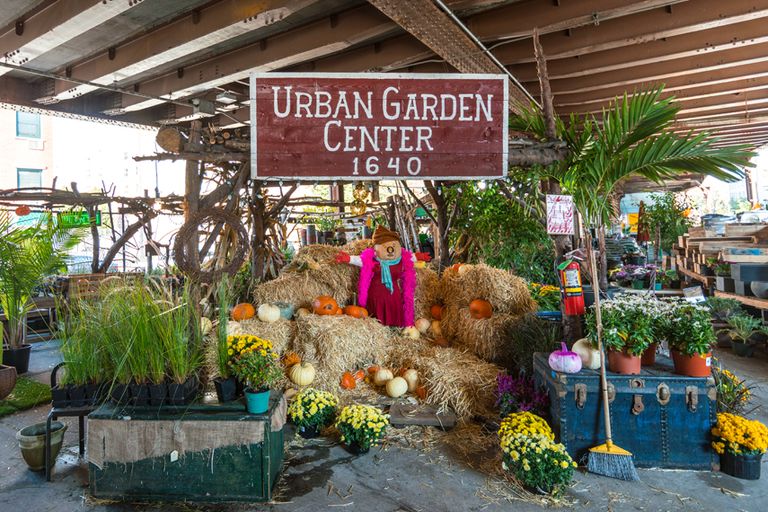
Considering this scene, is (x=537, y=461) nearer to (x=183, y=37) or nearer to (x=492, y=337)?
(x=492, y=337)

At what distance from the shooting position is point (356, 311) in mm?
5891

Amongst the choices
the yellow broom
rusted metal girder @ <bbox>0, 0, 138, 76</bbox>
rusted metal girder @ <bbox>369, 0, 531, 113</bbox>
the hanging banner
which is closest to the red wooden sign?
rusted metal girder @ <bbox>369, 0, 531, 113</bbox>

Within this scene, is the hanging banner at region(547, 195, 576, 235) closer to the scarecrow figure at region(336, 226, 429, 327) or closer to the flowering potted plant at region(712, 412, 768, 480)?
the flowering potted plant at region(712, 412, 768, 480)

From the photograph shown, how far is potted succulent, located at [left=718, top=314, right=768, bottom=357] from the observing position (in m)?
6.84

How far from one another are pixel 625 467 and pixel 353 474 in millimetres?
2055

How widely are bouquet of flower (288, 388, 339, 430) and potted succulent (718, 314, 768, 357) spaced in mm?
6211

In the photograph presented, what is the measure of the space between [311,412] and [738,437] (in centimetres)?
339

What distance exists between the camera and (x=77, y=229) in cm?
835

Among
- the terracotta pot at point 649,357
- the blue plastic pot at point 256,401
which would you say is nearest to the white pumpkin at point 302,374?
the blue plastic pot at point 256,401

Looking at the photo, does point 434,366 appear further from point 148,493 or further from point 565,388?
point 148,493

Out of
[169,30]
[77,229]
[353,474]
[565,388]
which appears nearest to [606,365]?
[565,388]

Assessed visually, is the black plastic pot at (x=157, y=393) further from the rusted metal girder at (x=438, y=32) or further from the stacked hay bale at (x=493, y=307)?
the stacked hay bale at (x=493, y=307)

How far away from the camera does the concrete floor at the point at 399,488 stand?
10.5 ft

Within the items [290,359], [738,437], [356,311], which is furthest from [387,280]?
[738,437]
